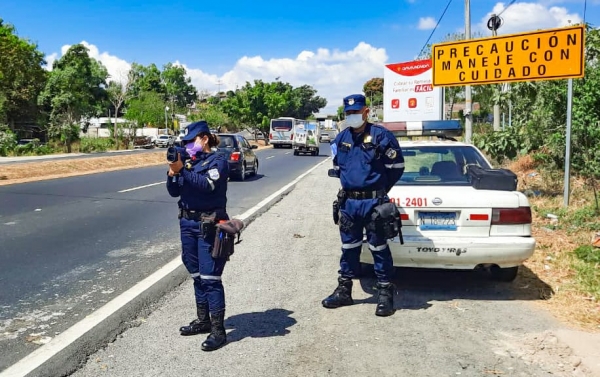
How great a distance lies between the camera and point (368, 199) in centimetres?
495

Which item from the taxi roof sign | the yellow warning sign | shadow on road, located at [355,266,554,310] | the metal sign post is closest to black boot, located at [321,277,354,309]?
shadow on road, located at [355,266,554,310]

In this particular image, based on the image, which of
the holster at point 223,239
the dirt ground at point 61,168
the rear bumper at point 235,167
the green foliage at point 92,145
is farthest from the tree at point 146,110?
the holster at point 223,239

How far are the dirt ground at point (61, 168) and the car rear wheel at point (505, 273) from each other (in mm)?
15488

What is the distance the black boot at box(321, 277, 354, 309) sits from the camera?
16.4 feet

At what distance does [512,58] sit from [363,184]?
6.65m

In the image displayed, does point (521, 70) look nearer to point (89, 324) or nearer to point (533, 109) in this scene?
point (533, 109)

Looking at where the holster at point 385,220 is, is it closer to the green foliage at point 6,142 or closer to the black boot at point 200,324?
the black boot at point 200,324

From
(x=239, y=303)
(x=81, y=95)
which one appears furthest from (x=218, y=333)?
(x=81, y=95)

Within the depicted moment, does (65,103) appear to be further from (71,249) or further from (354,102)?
(354,102)

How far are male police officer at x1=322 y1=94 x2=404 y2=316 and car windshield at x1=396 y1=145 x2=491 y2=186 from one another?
1085 millimetres

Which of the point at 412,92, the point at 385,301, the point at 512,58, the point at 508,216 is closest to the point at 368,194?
the point at 385,301

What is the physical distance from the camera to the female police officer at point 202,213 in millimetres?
4129

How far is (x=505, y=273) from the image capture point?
5793mm

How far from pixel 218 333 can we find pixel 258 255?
301cm
